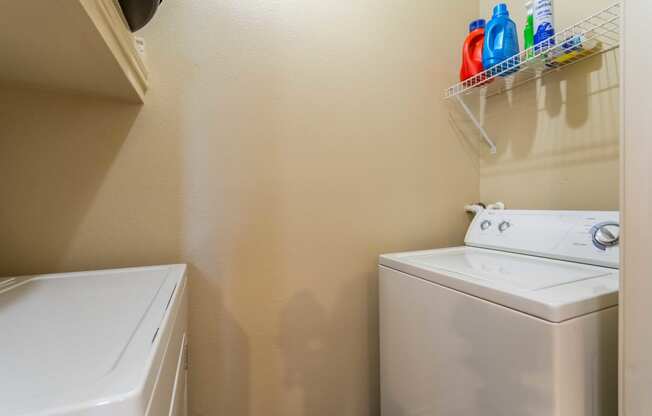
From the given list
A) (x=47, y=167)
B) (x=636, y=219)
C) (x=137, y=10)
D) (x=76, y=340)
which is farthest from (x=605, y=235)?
(x=47, y=167)

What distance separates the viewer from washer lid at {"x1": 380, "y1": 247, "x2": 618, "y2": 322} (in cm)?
→ 58

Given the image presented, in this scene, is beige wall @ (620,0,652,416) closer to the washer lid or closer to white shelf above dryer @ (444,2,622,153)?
the washer lid

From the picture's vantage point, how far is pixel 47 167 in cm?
86

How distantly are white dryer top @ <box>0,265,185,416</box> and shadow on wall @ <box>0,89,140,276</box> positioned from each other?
0.45ft

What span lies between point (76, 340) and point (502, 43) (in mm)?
1500

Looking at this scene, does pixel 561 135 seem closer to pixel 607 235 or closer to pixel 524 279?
pixel 607 235

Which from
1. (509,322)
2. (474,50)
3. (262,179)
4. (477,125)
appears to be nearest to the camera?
(509,322)

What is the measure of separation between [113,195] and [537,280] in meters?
1.25

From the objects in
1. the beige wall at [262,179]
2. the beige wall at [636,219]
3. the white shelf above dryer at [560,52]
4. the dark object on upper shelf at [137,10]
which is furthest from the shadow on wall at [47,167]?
the white shelf above dryer at [560,52]

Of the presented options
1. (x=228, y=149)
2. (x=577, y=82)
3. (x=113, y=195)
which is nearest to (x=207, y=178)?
(x=228, y=149)

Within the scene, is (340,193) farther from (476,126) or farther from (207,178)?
(476,126)

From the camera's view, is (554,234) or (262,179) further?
(262,179)

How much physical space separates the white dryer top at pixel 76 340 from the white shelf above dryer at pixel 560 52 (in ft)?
4.34

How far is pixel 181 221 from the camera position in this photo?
99cm
